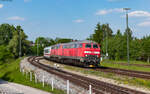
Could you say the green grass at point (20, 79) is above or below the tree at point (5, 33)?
below

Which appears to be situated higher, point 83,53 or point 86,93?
point 83,53

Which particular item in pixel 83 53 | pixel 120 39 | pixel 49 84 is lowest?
pixel 49 84

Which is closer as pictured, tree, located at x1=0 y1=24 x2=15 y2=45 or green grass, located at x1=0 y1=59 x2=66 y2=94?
green grass, located at x1=0 y1=59 x2=66 y2=94

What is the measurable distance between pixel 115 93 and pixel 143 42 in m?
38.3

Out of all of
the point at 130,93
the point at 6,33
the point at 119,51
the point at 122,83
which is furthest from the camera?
the point at 6,33

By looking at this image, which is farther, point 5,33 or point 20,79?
point 5,33

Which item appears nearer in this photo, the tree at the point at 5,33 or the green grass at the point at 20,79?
the green grass at the point at 20,79

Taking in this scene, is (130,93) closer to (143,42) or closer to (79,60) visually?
(79,60)

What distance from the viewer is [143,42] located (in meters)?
49.8

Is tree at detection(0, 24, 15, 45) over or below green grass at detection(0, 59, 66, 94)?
over

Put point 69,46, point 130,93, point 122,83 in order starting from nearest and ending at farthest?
1. point 130,93
2. point 122,83
3. point 69,46

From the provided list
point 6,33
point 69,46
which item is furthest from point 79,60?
point 6,33

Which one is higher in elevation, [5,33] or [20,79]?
[5,33]

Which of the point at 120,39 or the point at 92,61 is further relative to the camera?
the point at 120,39
